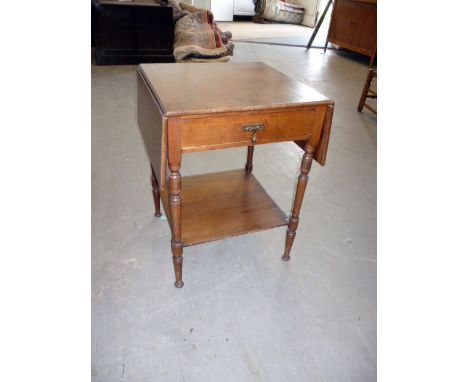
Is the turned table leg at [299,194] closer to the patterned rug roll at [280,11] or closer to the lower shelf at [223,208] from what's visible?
the lower shelf at [223,208]

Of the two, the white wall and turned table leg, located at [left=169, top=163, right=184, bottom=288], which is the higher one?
the white wall

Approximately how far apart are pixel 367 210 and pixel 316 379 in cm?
114

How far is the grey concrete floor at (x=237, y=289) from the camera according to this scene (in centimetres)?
122

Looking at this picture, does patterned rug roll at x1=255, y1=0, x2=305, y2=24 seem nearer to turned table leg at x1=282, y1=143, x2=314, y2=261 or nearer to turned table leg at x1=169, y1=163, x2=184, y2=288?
turned table leg at x1=282, y1=143, x2=314, y2=261

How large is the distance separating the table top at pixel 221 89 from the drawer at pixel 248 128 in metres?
0.03

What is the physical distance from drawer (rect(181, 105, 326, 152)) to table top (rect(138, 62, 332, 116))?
0.09 ft

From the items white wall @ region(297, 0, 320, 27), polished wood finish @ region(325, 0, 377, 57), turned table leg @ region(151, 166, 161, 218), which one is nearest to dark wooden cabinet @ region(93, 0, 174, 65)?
polished wood finish @ region(325, 0, 377, 57)

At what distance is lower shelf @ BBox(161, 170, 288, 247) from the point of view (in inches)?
57.9

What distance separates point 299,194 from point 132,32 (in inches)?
147

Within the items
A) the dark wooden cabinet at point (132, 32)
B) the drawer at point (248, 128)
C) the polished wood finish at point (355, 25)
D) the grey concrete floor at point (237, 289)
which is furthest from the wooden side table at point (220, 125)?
the polished wood finish at point (355, 25)

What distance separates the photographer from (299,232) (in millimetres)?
1866
